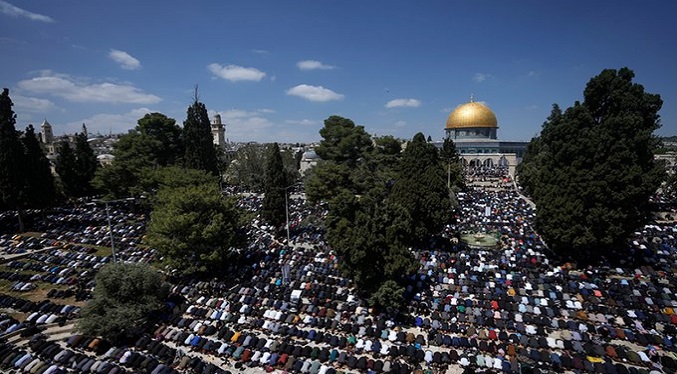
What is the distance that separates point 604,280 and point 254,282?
23734 mm

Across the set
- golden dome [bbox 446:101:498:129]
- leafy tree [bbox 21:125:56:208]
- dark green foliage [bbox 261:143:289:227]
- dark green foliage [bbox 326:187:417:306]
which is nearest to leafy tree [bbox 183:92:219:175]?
dark green foliage [bbox 261:143:289:227]

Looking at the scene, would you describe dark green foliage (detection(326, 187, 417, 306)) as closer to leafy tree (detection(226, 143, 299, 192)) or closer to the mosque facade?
leafy tree (detection(226, 143, 299, 192))

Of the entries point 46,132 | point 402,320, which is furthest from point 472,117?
point 46,132

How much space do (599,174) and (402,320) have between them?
680 inches

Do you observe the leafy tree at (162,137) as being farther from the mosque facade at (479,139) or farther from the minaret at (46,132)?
the minaret at (46,132)

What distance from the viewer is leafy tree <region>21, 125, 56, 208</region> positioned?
3669cm

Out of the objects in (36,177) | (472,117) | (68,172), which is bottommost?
(36,177)

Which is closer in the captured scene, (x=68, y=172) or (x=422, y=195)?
(x=422, y=195)

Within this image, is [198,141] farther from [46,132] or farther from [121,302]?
[46,132]

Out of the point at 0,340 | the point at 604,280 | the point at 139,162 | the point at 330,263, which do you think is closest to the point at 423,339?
the point at 330,263

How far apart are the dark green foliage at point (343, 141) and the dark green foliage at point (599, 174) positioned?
17713mm

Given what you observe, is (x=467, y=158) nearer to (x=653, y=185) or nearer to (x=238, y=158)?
(x=238, y=158)

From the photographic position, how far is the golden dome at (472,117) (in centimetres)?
8388

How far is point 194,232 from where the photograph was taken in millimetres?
24406
